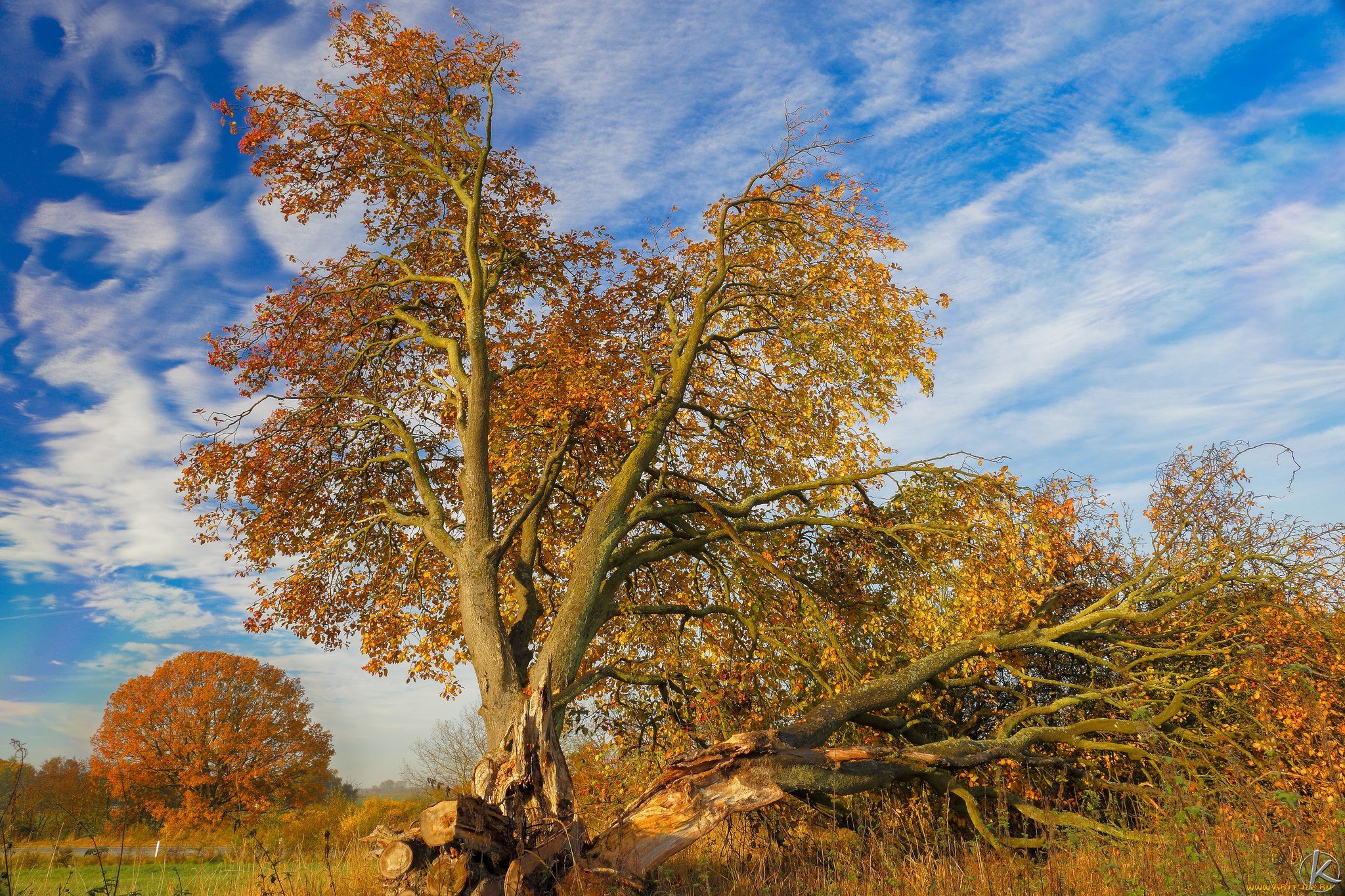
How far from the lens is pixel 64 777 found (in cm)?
2859

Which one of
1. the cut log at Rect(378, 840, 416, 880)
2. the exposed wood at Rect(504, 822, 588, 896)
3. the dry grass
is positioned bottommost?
the dry grass

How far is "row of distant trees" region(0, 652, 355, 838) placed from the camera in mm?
30688

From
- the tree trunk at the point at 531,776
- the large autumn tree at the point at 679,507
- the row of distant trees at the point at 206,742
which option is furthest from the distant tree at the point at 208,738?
the tree trunk at the point at 531,776

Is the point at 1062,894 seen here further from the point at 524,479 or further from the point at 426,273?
the point at 426,273

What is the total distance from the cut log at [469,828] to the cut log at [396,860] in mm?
172

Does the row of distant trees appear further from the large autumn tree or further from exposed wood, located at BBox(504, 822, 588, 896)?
exposed wood, located at BBox(504, 822, 588, 896)

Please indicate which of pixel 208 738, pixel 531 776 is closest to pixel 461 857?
pixel 531 776

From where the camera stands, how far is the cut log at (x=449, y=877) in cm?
673

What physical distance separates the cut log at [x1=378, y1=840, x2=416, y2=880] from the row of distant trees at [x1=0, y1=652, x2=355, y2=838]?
91.2 feet

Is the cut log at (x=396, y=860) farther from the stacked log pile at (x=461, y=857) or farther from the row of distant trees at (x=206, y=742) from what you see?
the row of distant trees at (x=206, y=742)

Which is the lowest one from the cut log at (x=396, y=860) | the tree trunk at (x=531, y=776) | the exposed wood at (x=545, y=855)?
the exposed wood at (x=545, y=855)

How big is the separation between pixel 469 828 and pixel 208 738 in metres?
31.7

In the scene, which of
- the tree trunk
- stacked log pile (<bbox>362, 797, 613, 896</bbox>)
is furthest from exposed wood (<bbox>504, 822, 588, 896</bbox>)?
the tree trunk

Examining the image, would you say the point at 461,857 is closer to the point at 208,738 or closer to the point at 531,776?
the point at 531,776
